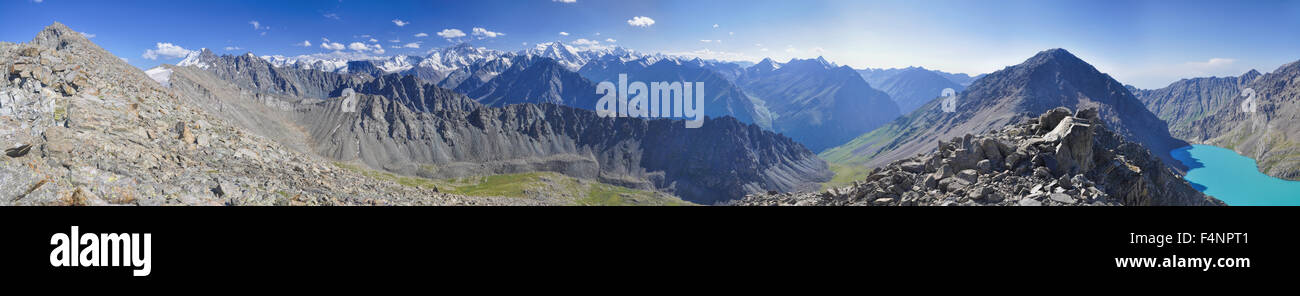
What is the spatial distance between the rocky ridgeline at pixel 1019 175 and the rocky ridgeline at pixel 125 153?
95.0 ft

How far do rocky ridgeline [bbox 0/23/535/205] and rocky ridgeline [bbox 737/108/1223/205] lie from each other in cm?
2894

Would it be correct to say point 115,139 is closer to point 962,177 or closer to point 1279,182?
point 962,177

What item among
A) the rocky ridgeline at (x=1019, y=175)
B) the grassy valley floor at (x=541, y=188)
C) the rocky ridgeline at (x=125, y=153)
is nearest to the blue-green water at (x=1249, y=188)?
the grassy valley floor at (x=541, y=188)

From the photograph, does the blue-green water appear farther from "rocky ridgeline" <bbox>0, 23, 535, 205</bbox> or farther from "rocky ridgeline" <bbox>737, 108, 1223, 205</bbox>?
"rocky ridgeline" <bbox>0, 23, 535, 205</bbox>

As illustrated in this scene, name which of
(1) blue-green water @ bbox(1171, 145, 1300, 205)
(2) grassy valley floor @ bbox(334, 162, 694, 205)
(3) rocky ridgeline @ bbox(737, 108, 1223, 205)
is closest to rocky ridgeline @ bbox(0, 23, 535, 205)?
(3) rocky ridgeline @ bbox(737, 108, 1223, 205)

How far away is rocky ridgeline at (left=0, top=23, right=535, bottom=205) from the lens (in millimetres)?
19000

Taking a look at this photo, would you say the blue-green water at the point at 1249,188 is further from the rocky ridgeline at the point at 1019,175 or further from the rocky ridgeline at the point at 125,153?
the rocky ridgeline at the point at 125,153

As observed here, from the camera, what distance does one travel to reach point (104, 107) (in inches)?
1240

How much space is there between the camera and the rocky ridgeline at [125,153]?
19000 millimetres

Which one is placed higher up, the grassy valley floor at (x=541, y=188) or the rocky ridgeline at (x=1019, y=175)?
the rocky ridgeline at (x=1019, y=175)

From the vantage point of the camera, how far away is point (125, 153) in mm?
24078

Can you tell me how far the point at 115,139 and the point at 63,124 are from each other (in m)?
5.63
